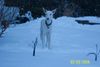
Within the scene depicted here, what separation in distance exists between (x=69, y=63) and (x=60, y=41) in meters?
4.10

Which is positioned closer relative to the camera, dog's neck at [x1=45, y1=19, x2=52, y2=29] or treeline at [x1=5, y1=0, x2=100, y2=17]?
dog's neck at [x1=45, y1=19, x2=52, y2=29]

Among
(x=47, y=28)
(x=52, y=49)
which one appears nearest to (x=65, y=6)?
(x=47, y=28)

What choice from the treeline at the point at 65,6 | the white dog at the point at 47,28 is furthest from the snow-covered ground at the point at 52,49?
the treeline at the point at 65,6

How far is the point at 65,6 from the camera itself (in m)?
27.5

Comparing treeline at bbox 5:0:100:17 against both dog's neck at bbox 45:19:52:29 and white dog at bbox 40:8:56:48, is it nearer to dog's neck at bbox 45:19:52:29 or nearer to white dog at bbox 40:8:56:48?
white dog at bbox 40:8:56:48

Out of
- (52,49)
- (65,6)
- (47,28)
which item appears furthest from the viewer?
(65,6)

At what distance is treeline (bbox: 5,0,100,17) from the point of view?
2652 centimetres

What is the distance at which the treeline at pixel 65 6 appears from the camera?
26.5 m

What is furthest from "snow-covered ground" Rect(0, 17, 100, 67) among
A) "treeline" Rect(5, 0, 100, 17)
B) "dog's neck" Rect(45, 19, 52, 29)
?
"treeline" Rect(5, 0, 100, 17)

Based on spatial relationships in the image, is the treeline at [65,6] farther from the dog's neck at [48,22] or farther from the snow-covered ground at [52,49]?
the dog's neck at [48,22]

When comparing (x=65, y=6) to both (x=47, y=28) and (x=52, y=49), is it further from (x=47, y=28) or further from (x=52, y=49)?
(x=52, y=49)

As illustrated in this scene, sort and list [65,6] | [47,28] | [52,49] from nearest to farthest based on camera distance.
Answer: [52,49]
[47,28]
[65,6]

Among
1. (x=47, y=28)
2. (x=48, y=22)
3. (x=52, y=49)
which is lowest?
(x=52, y=49)

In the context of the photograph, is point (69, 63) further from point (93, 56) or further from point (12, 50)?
point (12, 50)
